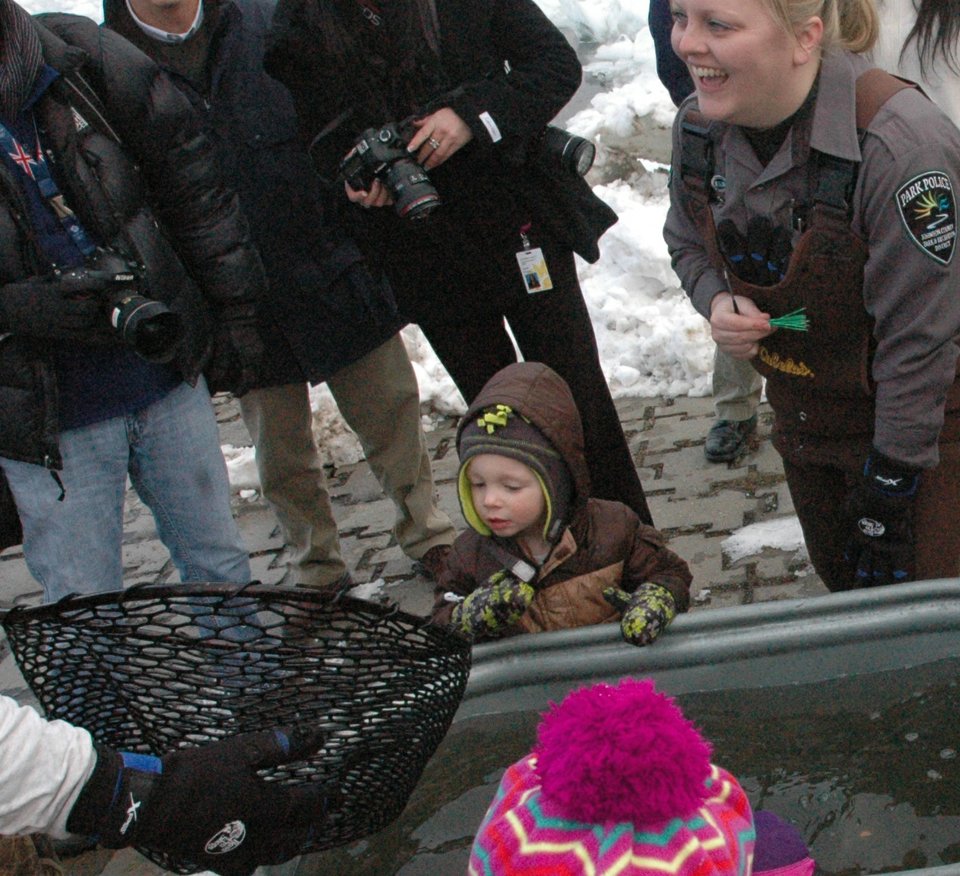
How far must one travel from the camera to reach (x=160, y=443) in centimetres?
272

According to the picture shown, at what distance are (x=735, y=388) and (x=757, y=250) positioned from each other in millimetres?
1850

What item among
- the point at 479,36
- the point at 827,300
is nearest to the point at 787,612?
the point at 827,300

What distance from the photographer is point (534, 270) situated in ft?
9.97

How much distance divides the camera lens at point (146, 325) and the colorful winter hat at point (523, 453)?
65 cm

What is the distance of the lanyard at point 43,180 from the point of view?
2414mm

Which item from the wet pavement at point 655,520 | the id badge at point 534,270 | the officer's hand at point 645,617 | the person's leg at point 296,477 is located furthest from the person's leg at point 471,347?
the officer's hand at point 645,617

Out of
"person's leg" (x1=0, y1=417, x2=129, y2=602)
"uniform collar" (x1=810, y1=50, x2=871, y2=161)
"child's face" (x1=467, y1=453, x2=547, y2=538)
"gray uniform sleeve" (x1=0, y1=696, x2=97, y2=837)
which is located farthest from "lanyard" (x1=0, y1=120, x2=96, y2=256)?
"uniform collar" (x1=810, y1=50, x2=871, y2=161)

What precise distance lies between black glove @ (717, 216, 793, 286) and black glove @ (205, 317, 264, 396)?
1188mm

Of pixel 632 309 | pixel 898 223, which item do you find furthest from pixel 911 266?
pixel 632 309

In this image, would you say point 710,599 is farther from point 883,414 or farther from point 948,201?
point 948,201

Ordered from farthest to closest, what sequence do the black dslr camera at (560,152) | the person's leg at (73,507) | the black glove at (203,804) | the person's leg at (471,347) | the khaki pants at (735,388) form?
the khaki pants at (735,388), the person's leg at (471,347), the black dslr camera at (560,152), the person's leg at (73,507), the black glove at (203,804)

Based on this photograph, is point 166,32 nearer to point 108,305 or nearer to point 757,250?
point 108,305

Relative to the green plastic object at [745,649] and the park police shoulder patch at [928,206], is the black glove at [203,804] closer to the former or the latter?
the green plastic object at [745,649]

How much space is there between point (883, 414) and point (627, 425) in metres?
2.56
